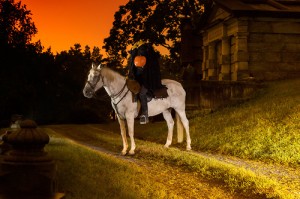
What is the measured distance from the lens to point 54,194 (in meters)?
4.32

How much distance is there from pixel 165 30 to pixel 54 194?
41383mm

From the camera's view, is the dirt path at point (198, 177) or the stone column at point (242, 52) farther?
the stone column at point (242, 52)

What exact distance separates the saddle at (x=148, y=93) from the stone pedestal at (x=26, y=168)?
32.2ft

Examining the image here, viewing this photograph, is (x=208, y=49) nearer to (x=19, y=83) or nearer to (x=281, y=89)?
(x=281, y=89)

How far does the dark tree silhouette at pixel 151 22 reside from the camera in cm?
4403

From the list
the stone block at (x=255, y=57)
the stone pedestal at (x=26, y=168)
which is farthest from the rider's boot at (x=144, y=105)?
the stone block at (x=255, y=57)

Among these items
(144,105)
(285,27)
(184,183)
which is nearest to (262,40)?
(285,27)

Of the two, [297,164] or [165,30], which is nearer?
[297,164]

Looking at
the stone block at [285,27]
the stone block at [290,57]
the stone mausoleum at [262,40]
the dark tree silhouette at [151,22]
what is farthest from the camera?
the dark tree silhouette at [151,22]

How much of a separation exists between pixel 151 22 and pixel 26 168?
40.4 meters

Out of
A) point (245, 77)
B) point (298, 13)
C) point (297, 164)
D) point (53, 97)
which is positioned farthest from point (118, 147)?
point (53, 97)

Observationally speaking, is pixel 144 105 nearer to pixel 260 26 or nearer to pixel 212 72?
pixel 260 26

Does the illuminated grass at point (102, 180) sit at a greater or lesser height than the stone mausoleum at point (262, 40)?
lesser

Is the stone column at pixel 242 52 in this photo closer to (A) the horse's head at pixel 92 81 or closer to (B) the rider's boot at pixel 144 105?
(B) the rider's boot at pixel 144 105
